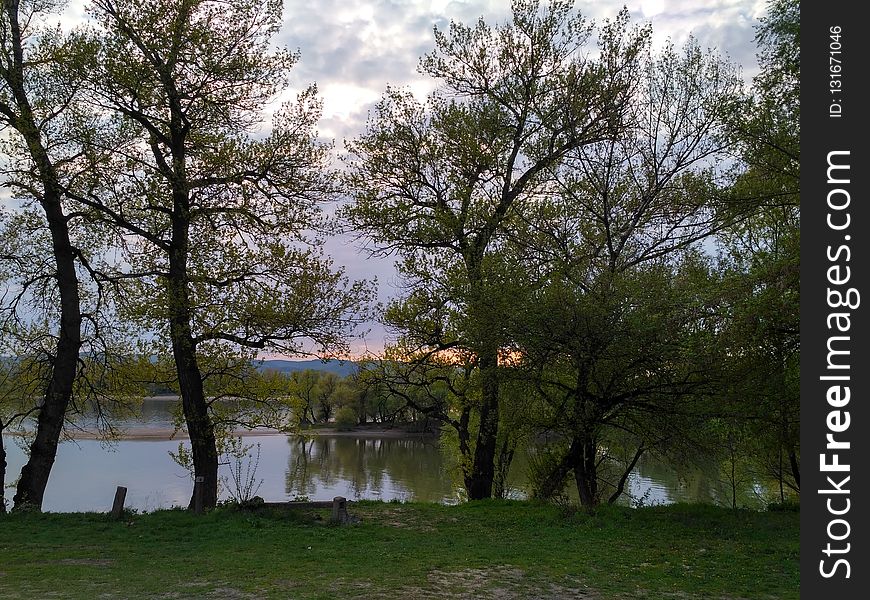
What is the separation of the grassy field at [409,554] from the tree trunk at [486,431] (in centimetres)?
255

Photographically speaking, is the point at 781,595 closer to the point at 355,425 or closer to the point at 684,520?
the point at 684,520

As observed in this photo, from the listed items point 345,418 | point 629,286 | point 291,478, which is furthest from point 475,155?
point 345,418

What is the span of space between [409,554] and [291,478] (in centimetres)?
2809

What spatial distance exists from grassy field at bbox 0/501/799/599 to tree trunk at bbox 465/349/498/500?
8.36 ft

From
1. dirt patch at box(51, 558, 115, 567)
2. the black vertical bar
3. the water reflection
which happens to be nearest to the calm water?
the water reflection

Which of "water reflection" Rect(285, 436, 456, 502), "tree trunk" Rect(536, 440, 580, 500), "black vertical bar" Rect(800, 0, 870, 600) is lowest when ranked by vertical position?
"water reflection" Rect(285, 436, 456, 502)

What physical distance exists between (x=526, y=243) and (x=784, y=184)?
5.41m

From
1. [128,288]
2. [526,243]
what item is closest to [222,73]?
[128,288]

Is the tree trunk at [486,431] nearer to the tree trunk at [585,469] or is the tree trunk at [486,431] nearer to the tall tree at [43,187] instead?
the tree trunk at [585,469]

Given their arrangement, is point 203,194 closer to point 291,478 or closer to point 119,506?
point 119,506

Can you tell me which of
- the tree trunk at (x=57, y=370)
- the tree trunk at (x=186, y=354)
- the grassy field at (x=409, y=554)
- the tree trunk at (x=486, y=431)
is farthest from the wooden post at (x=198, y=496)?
the tree trunk at (x=486, y=431)

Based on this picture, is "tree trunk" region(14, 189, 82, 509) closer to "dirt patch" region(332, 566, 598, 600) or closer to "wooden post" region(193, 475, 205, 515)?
"wooden post" region(193, 475, 205, 515)

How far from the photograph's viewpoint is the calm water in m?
27.8

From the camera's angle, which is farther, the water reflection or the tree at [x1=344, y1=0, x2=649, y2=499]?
the water reflection
